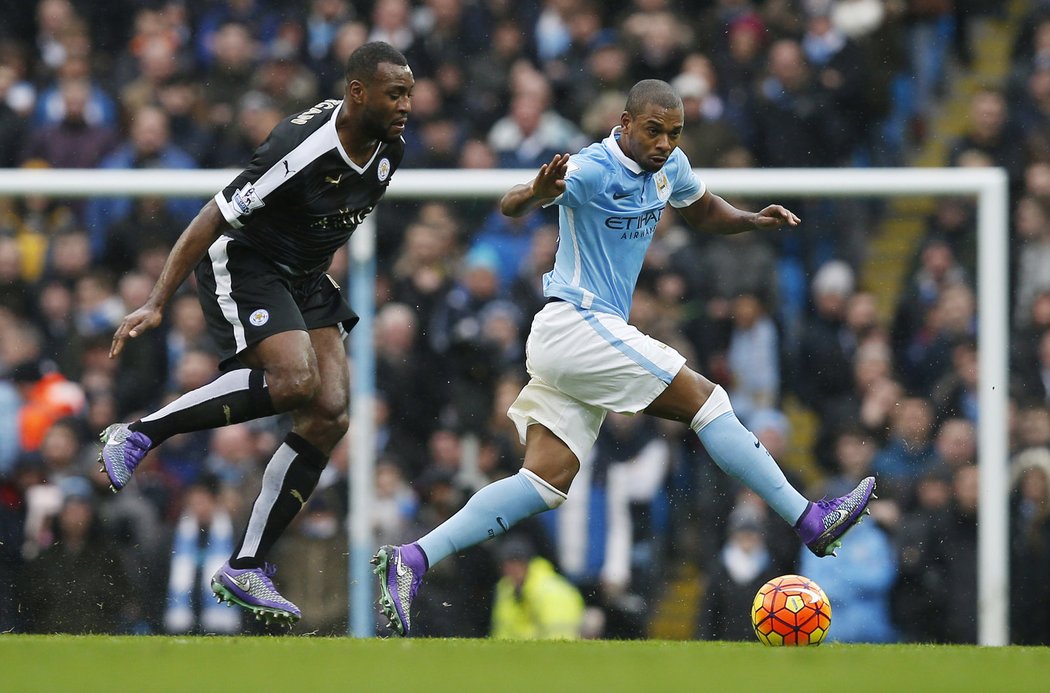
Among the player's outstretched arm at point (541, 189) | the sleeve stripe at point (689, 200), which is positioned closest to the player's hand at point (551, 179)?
the player's outstretched arm at point (541, 189)

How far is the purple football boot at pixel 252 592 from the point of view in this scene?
22.3 ft

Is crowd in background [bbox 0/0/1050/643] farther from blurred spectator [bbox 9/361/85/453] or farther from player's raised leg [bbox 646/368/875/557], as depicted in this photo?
player's raised leg [bbox 646/368/875/557]

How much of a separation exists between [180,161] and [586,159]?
518 cm

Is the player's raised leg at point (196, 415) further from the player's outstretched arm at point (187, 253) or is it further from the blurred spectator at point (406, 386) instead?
the blurred spectator at point (406, 386)

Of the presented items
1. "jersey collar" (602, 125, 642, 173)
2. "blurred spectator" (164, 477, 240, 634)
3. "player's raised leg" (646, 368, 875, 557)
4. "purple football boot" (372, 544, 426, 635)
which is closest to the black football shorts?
"purple football boot" (372, 544, 426, 635)

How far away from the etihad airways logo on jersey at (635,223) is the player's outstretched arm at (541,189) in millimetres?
410

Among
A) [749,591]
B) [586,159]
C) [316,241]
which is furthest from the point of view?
[749,591]

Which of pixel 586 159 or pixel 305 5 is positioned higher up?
pixel 305 5

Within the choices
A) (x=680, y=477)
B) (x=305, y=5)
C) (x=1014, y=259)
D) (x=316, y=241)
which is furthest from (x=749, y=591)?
(x=305, y=5)

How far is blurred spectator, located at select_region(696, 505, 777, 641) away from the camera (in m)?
8.30

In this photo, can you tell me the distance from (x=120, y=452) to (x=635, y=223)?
89.3 inches

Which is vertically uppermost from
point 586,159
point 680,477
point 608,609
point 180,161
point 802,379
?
point 180,161

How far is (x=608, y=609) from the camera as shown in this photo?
848cm

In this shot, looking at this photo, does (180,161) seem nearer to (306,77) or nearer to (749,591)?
(306,77)
